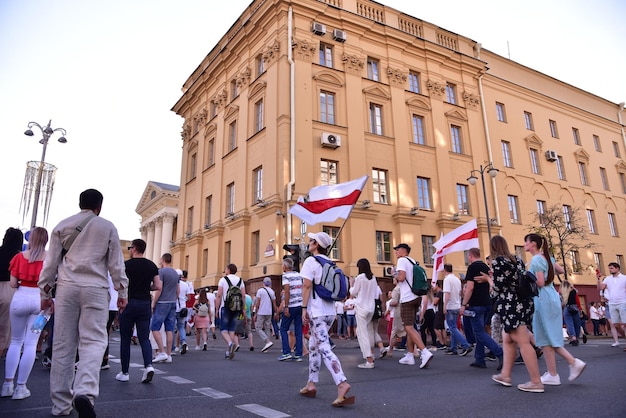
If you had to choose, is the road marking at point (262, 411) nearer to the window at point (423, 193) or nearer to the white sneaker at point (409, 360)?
the white sneaker at point (409, 360)

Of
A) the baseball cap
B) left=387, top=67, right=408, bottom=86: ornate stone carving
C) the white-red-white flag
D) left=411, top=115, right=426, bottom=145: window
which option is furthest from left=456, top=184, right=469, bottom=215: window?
the baseball cap

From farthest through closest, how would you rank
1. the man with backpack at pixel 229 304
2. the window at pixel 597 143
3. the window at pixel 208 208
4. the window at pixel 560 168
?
the window at pixel 597 143 < the window at pixel 560 168 < the window at pixel 208 208 < the man with backpack at pixel 229 304

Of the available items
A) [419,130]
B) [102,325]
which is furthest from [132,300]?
[419,130]

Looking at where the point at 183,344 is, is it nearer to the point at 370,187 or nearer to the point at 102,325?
the point at 102,325

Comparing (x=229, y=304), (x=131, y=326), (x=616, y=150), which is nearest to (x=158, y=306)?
(x=229, y=304)

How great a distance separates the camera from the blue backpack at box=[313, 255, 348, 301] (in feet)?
16.8

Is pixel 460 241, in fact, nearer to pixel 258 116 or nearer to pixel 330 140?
pixel 330 140

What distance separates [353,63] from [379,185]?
6.87m

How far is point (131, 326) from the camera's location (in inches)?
247

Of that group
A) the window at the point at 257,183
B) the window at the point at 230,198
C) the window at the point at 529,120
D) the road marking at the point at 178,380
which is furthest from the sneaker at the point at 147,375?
the window at the point at 529,120

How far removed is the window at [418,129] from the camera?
2527 centimetres

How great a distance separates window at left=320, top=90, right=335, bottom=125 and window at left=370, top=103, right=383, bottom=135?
2408mm

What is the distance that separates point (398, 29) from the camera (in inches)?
1017

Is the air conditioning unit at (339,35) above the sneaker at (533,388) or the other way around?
above
